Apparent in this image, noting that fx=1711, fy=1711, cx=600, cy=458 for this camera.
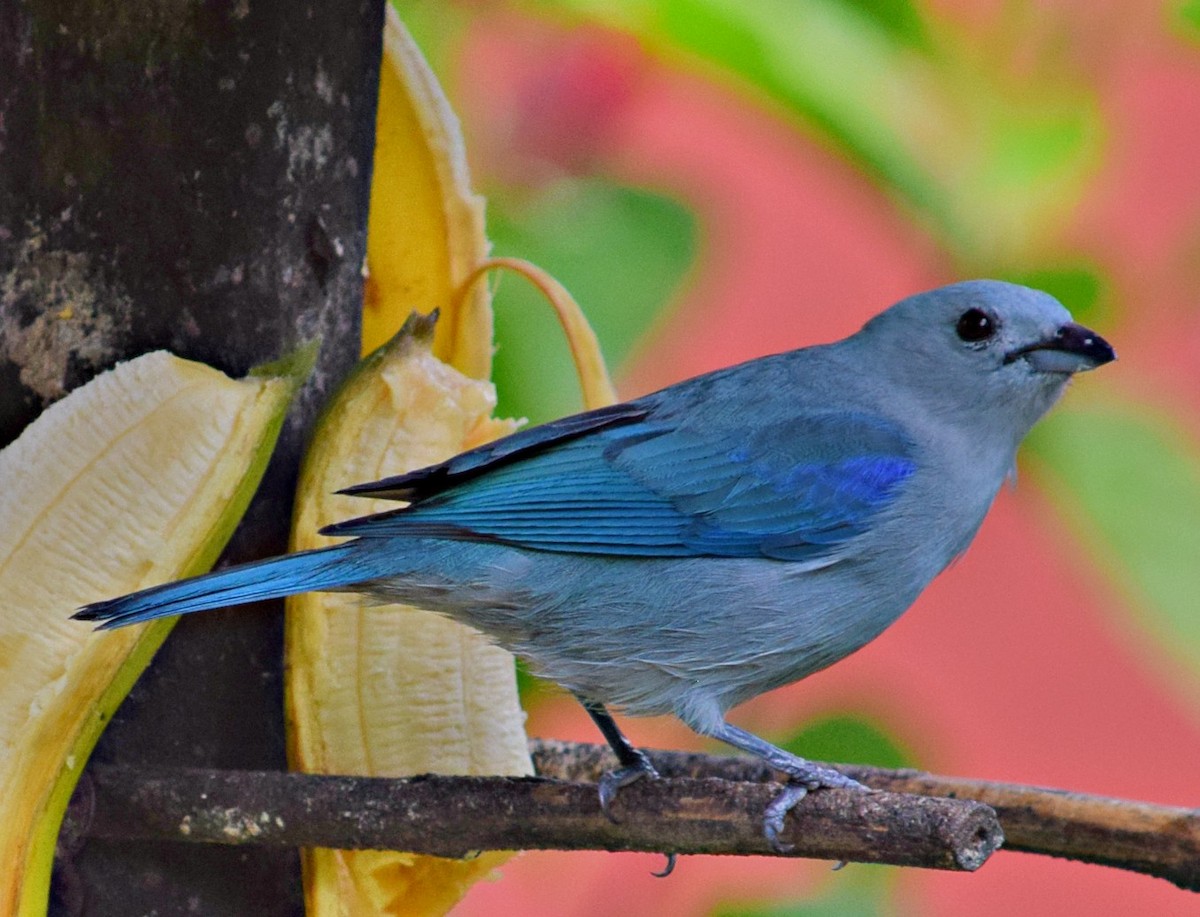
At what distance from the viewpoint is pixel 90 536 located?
236 cm

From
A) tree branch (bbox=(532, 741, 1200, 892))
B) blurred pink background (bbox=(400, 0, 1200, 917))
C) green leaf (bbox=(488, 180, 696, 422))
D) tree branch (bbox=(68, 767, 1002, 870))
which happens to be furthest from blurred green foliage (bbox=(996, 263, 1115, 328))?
tree branch (bbox=(68, 767, 1002, 870))

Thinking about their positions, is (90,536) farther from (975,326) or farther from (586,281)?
(975,326)

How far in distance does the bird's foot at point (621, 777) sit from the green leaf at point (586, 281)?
0.75 meters

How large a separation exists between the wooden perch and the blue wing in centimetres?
49

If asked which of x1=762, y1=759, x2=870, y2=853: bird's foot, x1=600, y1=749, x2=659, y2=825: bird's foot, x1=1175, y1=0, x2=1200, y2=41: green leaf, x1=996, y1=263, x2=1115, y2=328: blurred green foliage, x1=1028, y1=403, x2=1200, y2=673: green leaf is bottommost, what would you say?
x1=600, y1=749, x2=659, y2=825: bird's foot

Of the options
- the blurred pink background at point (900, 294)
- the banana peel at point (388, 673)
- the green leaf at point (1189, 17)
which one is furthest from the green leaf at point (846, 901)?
the green leaf at point (1189, 17)

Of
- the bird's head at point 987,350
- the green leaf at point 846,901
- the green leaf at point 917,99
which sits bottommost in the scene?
the green leaf at point 846,901

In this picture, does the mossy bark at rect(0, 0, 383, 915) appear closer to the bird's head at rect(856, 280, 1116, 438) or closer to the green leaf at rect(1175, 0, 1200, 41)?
the bird's head at rect(856, 280, 1116, 438)

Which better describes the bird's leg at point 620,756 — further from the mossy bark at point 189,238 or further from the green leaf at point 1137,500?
the green leaf at point 1137,500

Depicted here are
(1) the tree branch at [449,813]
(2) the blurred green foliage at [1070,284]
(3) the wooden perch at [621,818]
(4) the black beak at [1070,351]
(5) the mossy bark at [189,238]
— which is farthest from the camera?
(2) the blurred green foliage at [1070,284]

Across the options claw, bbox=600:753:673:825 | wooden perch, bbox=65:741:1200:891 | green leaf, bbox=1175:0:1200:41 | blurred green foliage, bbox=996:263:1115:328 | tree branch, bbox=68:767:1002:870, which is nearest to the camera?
wooden perch, bbox=65:741:1200:891

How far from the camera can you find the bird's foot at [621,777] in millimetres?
2260

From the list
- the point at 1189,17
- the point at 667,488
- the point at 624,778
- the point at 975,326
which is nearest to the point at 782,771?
the point at 624,778

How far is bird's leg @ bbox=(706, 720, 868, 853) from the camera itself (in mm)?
2113
